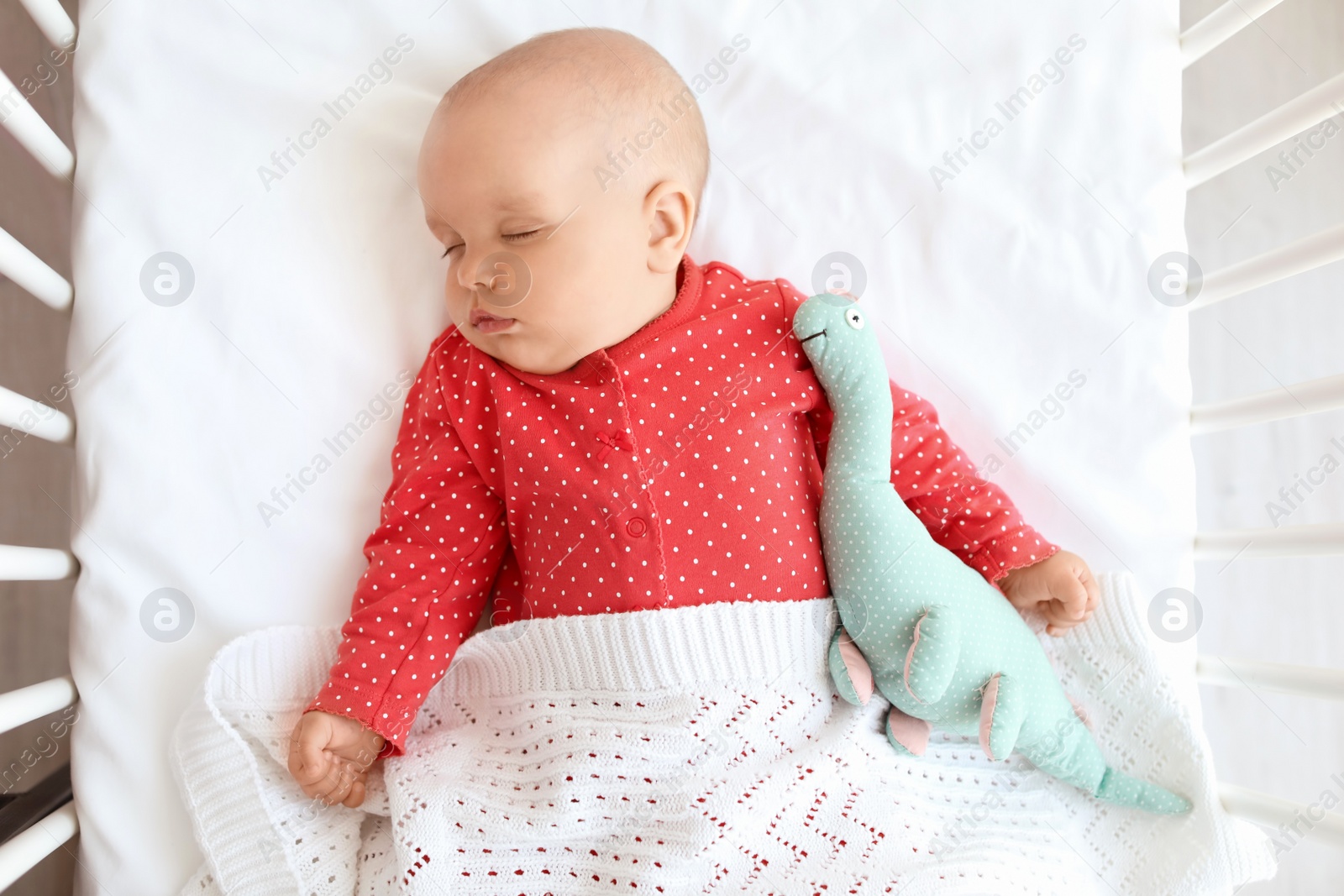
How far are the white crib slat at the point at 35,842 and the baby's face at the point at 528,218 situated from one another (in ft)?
2.02

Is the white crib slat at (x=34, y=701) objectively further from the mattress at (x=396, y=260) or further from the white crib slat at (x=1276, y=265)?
the white crib slat at (x=1276, y=265)

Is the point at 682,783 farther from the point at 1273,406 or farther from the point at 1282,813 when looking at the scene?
the point at 1273,406

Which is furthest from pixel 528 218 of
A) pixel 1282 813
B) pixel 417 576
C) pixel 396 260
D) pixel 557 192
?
pixel 1282 813

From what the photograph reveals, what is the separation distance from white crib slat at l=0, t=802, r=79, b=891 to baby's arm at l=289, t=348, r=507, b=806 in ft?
0.74

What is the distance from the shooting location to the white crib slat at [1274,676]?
0.84 meters

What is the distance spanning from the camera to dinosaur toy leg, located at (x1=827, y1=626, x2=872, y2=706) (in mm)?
917

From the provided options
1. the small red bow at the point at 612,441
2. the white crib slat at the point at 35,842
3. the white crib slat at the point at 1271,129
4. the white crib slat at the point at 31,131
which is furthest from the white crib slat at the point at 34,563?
the white crib slat at the point at 1271,129

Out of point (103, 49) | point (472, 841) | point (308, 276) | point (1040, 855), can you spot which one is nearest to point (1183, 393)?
point (1040, 855)

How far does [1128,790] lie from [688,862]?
1.57 feet

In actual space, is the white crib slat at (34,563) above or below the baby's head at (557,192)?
below

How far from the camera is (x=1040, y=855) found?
881 millimetres

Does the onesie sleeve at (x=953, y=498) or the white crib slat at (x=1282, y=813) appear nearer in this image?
the white crib slat at (x=1282, y=813)

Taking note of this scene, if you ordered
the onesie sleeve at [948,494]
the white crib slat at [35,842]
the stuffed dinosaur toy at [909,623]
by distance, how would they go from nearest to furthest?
the white crib slat at [35,842] < the stuffed dinosaur toy at [909,623] < the onesie sleeve at [948,494]

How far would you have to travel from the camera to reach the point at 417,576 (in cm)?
97
